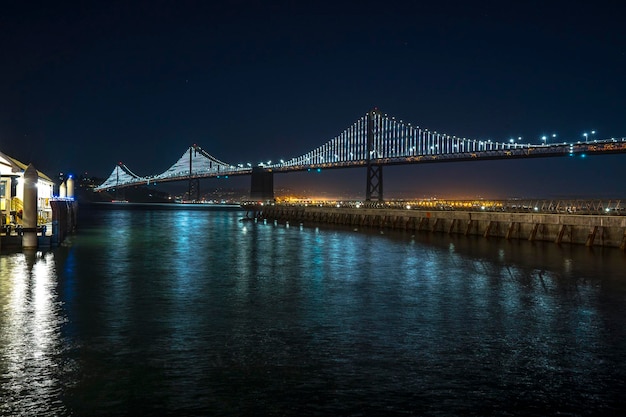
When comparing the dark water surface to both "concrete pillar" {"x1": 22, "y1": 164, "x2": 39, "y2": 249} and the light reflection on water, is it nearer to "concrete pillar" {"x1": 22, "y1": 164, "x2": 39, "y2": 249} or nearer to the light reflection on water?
the light reflection on water

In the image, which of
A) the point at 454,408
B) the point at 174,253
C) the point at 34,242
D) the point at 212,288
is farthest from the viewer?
the point at 174,253

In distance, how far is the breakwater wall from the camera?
32719 millimetres

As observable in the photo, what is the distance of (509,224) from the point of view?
4025cm

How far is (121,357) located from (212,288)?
27.7ft

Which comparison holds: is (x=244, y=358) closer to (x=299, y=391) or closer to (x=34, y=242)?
(x=299, y=391)

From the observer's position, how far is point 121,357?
9.63 m

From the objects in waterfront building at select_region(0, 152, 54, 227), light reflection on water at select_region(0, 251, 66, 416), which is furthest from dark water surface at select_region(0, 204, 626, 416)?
waterfront building at select_region(0, 152, 54, 227)

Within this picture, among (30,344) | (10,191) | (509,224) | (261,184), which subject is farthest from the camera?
(261,184)

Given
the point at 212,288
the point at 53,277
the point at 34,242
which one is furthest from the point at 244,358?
the point at 34,242

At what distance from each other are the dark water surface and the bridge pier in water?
100709mm

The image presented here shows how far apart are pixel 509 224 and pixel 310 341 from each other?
32.1m

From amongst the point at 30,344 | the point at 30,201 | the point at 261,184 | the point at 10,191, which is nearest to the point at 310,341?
the point at 30,344

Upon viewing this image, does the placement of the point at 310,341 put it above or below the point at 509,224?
below

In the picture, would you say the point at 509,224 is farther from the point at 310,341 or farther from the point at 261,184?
the point at 261,184
